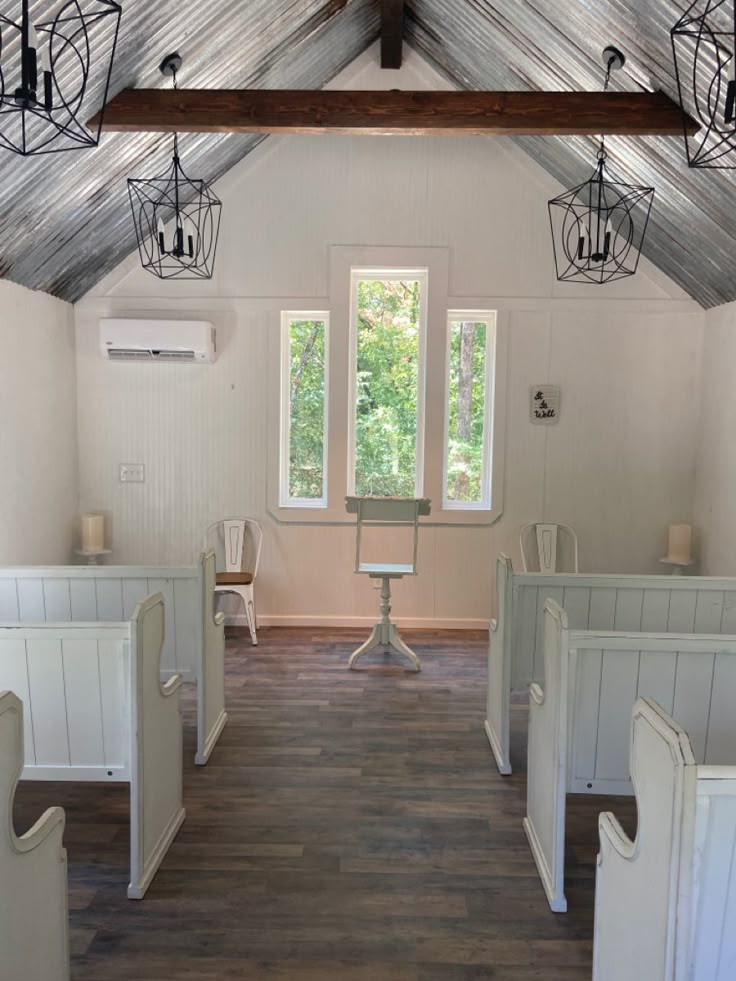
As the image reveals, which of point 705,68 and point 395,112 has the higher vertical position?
point 395,112

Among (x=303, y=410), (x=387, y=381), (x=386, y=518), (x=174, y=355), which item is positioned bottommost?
(x=386, y=518)

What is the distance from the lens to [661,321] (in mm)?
5383

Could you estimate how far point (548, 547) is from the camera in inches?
216

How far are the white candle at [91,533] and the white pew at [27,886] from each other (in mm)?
3722

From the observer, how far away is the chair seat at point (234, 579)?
16.8ft

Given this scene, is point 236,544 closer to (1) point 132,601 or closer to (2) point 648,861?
(1) point 132,601

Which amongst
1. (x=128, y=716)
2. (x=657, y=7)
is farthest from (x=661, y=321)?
(x=128, y=716)

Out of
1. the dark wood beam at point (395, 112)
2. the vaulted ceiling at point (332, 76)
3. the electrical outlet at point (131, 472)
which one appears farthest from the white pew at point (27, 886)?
the electrical outlet at point (131, 472)

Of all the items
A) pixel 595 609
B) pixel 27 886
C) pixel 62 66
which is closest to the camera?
pixel 27 886

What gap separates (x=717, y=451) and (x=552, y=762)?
11.1 feet

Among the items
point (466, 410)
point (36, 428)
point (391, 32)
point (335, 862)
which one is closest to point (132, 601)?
point (335, 862)

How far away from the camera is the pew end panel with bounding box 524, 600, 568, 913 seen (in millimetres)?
2416

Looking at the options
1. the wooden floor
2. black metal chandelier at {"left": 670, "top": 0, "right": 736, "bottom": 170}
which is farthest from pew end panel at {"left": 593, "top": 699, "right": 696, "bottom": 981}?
black metal chandelier at {"left": 670, "top": 0, "right": 736, "bottom": 170}

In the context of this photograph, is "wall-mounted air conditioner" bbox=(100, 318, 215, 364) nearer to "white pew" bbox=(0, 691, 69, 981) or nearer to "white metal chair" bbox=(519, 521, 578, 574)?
"white metal chair" bbox=(519, 521, 578, 574)
